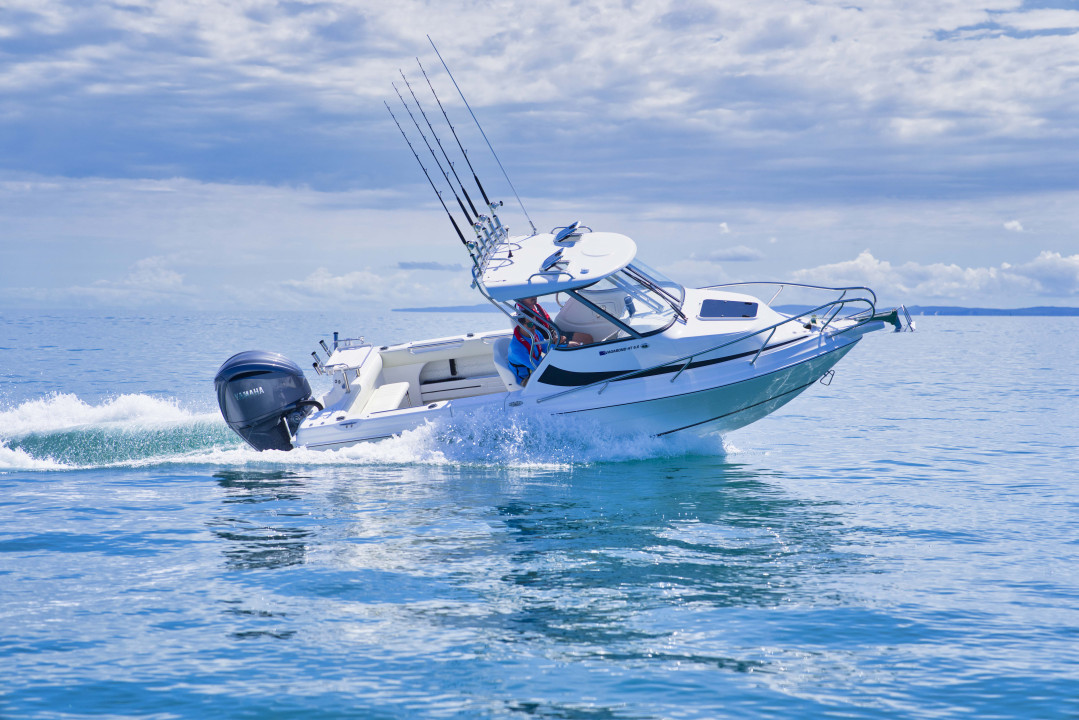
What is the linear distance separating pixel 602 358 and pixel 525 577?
445 cm

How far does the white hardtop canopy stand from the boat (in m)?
0.02

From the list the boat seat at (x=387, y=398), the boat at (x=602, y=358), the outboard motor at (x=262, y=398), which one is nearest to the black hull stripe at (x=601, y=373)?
the boat at (x=602, y=358)

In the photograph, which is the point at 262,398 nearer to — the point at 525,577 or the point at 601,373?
the point at 601,373

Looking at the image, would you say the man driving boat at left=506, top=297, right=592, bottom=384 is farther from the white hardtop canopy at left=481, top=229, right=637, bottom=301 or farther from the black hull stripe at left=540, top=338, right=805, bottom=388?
the white hardtop canopy at left=481, top=229, right=637, bottom=301

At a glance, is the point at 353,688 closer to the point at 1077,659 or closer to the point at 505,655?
the point at 505,655

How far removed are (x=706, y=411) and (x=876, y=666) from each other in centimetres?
587

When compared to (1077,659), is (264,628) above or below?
above

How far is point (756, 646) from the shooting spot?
5617 mm

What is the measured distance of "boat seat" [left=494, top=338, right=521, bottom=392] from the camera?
11.3 metres

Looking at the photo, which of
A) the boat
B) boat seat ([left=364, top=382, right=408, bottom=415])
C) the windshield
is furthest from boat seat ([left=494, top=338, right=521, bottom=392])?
boat seat ([left=364, top=382, right=408, bottom=415])

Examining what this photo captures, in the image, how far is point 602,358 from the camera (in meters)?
11.0

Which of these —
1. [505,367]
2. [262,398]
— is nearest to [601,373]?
[505,367]

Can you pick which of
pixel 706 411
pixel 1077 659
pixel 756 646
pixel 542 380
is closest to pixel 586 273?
pixel 542 380

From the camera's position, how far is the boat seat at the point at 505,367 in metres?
11.3
